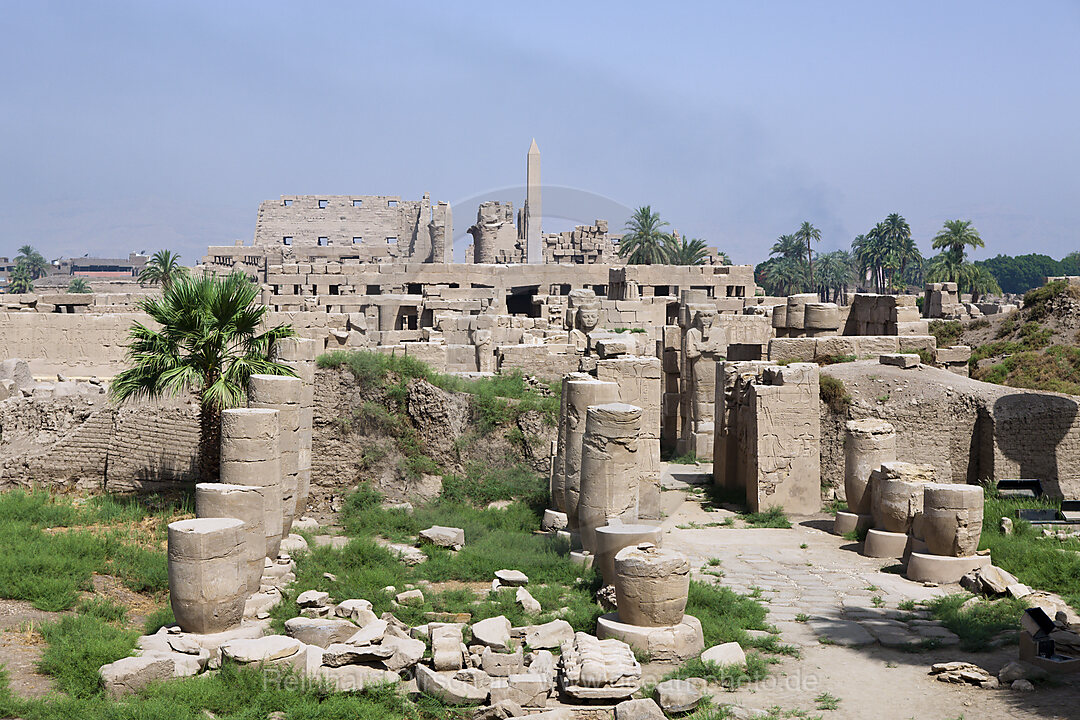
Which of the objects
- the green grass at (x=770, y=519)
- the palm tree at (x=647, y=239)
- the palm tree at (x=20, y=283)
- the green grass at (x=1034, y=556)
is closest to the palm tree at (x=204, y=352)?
the green grass at (x=770, y=519)

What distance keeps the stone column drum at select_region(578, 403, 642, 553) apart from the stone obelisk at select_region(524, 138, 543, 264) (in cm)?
4722

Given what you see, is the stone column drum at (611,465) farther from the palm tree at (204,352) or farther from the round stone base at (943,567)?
the palm tree at (204,352)

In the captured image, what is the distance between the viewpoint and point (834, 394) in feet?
55.3

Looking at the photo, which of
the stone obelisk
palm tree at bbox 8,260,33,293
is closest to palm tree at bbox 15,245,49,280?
palm tree at bbox 8,260,33,293

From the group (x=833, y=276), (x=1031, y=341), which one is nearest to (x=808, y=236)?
(x=833, y=276)

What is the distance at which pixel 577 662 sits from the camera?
8.80 metres

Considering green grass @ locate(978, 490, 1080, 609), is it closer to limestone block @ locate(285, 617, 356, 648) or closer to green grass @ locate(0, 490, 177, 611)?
limestone block @ locate(285, 617, 356, 648)

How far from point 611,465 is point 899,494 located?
4061 mm

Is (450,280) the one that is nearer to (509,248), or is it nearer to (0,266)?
(509,248)

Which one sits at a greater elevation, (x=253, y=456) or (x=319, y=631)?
(x=253, y=456)

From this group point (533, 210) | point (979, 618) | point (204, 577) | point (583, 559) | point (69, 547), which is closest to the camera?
point (204, 577)

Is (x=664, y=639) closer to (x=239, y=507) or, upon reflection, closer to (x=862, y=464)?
(x=239, y=507)

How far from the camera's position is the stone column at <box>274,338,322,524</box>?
15945mm

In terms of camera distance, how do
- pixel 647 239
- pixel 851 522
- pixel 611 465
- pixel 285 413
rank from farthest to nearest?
pixel 647 239
pixel 851 522
pixel 285 413
pixel 611 465
